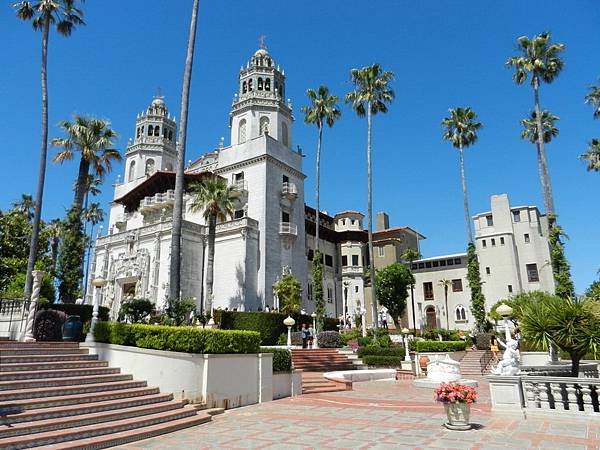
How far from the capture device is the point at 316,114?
44312 mm

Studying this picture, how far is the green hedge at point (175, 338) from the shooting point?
13.2 metres

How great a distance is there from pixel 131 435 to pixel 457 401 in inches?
284

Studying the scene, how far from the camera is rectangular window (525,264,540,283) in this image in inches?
1986

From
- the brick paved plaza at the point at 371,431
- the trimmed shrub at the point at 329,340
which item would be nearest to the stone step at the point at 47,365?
the brick paved plaza at the point at 371,431

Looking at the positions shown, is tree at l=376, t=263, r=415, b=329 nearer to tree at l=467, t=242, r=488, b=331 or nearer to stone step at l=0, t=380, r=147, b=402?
tree at l=467, t=242, r=488, b=331

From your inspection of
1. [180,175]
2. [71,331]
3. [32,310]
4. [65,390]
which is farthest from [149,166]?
[65,390]

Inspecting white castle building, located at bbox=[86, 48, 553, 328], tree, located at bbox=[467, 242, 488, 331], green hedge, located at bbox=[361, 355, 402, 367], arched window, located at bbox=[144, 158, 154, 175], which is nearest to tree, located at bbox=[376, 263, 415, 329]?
white castle building, located at bbox=[86, 48, 553, 328]

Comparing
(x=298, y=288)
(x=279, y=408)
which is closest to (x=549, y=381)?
(x=279, y=408)

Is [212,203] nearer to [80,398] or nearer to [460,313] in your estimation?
[80,398]

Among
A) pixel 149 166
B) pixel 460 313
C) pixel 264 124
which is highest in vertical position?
pixel 264 124

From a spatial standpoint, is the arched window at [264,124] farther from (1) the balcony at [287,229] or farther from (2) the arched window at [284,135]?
(1) the balcony at [287,229]

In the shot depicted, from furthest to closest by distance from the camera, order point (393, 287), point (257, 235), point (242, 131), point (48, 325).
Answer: point (393, 287) < point (242, 131) < point (257, 235) < point (48, 325)

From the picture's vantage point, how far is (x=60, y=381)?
11.2 m

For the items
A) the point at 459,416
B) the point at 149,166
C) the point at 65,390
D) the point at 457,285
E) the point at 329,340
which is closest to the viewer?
the point at 459,416
